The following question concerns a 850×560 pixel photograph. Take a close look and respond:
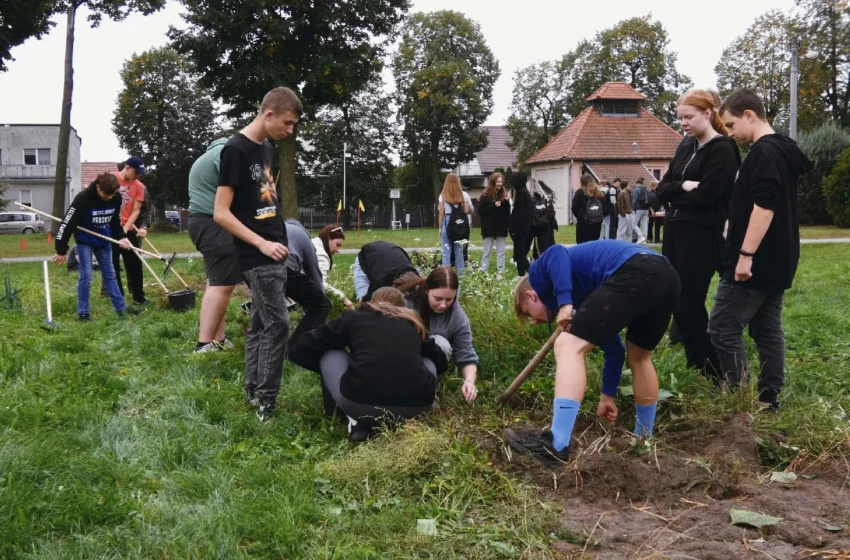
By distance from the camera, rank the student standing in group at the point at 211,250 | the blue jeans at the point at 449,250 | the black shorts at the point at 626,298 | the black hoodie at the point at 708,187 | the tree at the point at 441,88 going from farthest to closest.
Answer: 1. the tree at the point at 441,88
2. the blue jeans at the point at 449,250
3. the student standing in group at the point at 211,250
4. the black hoodie at the point at 708,187
5. the black shorts at the point at 626,298

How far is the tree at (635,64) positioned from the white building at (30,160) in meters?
38.3

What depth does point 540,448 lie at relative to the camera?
365 cm

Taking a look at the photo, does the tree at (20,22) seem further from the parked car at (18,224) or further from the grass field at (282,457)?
the parked car at (18,224)

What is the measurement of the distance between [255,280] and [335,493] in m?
1.50

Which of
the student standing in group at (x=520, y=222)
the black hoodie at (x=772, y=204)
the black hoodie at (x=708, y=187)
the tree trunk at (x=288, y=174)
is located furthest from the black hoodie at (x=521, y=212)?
the tree trunk at (x=288, y=174)

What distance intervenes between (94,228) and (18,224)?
139 feet

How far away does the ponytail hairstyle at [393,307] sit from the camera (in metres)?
4.16

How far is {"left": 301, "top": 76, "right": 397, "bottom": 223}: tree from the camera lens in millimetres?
45156

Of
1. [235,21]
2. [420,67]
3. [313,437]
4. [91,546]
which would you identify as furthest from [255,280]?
[420,67]

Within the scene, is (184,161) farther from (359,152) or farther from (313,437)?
(313,437)

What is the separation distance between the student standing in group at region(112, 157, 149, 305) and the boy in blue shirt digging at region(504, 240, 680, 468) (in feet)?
20.3

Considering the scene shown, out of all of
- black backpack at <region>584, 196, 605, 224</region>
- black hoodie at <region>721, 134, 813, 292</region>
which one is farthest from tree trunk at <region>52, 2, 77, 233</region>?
black hoodie at <region>721, 134, 813, 292</region>

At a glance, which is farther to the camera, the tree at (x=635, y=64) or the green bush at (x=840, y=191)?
the tree at (x=635, y=64)

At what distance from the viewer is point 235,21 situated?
25.0 metres
